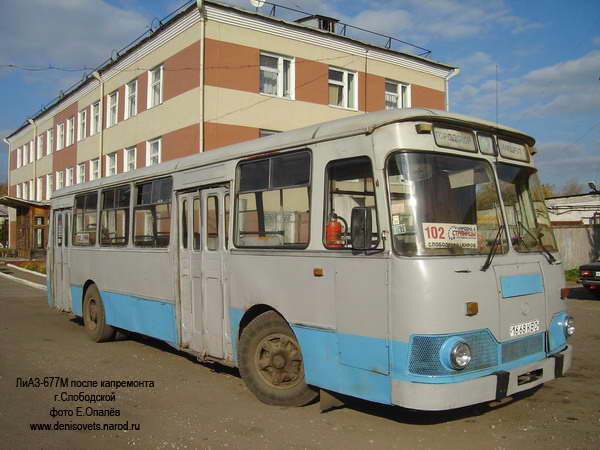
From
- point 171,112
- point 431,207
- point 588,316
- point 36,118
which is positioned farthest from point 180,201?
point 36,118

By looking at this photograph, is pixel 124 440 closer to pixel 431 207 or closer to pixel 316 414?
pixel 316 414

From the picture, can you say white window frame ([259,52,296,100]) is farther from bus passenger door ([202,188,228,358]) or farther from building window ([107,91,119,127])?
bus passenger door ([202,188,228,358])

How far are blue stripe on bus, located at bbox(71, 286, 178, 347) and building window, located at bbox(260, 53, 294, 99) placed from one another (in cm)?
1453

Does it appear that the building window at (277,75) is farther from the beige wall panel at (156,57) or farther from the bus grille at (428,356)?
the bus grille at (428,356)

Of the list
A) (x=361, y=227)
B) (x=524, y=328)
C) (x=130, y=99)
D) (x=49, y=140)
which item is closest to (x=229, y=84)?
(x=130, y=99)

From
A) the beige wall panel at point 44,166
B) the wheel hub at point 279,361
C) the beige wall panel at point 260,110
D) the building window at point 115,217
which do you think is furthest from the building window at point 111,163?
the wheel hub at point 279,361

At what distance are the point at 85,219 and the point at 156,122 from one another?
14.0m

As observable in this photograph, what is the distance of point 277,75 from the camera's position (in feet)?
75.3

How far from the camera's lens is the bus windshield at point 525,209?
5562 millimetres

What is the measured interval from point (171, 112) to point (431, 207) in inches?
764

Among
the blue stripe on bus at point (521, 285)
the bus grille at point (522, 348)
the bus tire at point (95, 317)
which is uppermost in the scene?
the blue stripe on bus at point (521, 285)

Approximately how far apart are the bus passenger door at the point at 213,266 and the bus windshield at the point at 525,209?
3.22 m

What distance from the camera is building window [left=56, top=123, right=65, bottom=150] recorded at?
1446 inches

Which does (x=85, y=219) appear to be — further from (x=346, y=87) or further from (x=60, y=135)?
(x=60, y=135)
